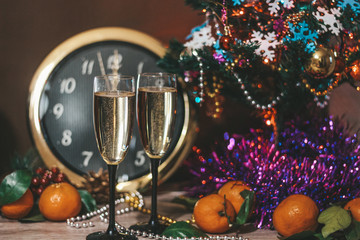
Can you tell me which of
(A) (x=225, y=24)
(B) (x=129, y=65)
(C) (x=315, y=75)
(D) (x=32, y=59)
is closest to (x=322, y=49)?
(C) (x=315, y=75)

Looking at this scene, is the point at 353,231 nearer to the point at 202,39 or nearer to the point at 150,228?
the point at 150,228

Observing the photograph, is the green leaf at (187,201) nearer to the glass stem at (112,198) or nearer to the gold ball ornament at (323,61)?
the glass stem at (112,198)

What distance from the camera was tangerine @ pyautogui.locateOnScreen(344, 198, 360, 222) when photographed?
3.14 feet

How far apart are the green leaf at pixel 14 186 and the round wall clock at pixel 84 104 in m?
0.14

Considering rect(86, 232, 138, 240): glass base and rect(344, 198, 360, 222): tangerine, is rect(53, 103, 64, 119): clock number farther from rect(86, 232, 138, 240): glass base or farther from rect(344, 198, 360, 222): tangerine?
rect(344, 198, 360, 222): tangerine

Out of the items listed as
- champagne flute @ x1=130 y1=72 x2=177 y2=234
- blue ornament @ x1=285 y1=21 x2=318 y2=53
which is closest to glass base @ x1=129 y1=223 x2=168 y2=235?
champagne flute @ x1=130 y1=72 x2=177 y2=234

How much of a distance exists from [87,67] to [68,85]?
0.07 m

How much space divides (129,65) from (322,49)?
0.50 metres

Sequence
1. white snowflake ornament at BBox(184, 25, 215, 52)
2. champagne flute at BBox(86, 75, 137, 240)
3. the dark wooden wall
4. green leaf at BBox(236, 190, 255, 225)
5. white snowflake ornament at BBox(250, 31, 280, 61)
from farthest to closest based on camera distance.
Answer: the dark wooden wall < white snowflake ornament at BBox(184, 25, 215, 52) < white snowflake ornament at BBox(250, 31, 280, 61) < green leaf at BBox(236, 190, 255, 225) < champagne flute at BBox(86, 75, 137, 240)

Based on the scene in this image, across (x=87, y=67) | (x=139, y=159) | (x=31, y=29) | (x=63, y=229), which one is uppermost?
(x=31, y=29)

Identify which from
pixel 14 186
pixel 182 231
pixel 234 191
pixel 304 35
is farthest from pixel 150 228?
pixel 304 35

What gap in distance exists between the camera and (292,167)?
1.08m

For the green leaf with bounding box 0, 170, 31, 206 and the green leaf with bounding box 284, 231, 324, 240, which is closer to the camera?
the green leaf with bounding box 284, 231, 324, 240

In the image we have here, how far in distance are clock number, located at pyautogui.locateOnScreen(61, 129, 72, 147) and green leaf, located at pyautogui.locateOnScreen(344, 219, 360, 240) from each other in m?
0.67
